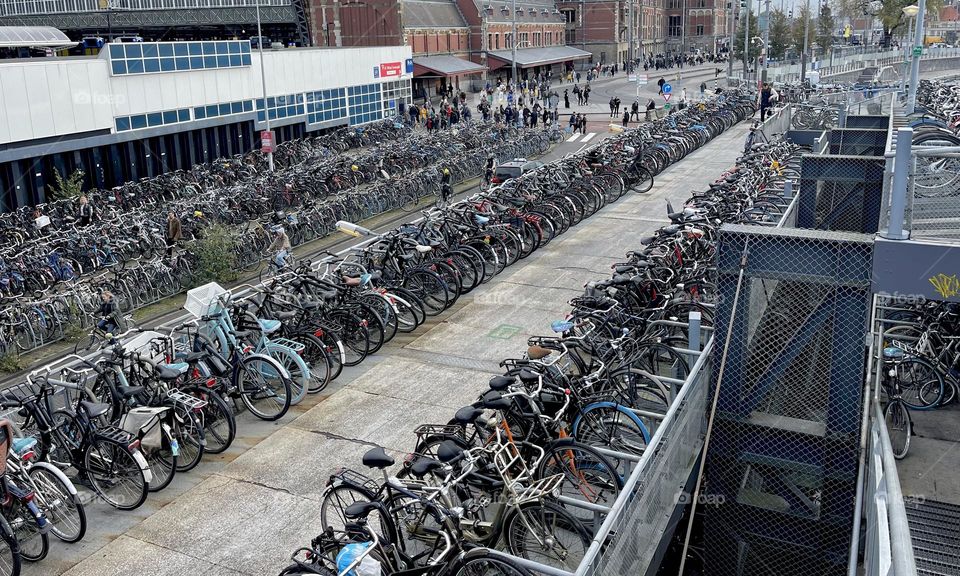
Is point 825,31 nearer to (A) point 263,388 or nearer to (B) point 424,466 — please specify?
(A) point 263,388

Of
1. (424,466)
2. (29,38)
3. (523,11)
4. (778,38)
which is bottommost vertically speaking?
(424,466)

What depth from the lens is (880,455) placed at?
5164 mm

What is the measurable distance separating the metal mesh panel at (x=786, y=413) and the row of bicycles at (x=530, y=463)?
0.71 m

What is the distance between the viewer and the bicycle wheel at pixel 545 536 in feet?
18.1

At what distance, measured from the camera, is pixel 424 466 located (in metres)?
5.72

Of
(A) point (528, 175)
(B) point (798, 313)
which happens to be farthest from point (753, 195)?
(B) point (798, 313)

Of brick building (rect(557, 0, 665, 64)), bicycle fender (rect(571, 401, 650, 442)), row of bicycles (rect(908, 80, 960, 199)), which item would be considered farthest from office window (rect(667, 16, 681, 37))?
bicycle fender (rect(571, 401, 650, 442))

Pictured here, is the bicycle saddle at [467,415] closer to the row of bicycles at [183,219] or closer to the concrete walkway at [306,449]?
the concrete walkway at [306,449]

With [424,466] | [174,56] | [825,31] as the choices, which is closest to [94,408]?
[424,466]

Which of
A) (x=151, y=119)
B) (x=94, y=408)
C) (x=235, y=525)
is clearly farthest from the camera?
(x=151, y=119)

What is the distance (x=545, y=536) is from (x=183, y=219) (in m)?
13.8

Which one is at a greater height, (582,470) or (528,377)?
(528,377)

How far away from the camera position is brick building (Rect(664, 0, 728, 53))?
11325cm

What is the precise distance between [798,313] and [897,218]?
1556 millimetres
